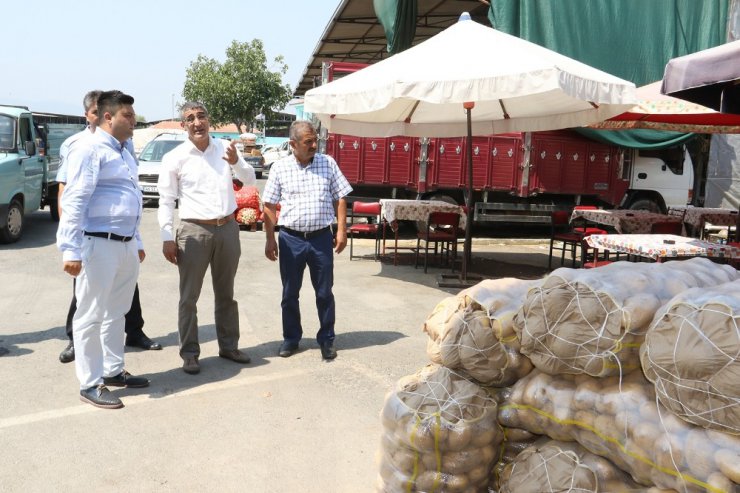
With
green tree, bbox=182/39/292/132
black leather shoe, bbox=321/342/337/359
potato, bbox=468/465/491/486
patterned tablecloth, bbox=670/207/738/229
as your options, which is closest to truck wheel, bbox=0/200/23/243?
black leather shoe, bbox=321/342/337/359

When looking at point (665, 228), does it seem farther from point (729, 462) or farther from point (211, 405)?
point (729, 462)

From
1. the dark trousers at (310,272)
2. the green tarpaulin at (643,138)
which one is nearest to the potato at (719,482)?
the dark trousers at (310,272)

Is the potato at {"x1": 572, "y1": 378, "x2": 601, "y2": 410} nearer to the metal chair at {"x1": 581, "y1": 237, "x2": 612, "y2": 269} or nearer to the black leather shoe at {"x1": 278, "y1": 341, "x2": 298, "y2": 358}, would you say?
the black leather shoe at {"x1": 278, "y1": 341, "x2": 298, "y2": 358}

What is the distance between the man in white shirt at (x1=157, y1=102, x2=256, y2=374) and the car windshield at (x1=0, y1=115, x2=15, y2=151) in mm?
7484

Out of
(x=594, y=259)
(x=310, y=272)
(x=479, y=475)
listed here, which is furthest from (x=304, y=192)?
(x=594, y=259)

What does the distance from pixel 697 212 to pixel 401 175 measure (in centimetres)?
520

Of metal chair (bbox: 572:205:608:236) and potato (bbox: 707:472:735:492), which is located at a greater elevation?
metal chair (bbox: 572:205:608:236)

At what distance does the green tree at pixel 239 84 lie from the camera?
45.1m

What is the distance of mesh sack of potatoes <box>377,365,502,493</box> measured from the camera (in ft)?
8.05

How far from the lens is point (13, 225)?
10102 mm

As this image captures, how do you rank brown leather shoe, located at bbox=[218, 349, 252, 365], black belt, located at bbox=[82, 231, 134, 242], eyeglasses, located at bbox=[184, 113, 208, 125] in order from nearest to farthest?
black belt, located at bbox=[82, 231, 134, 242] < eyeglasses, located at bbox=[184, 113, 208, 125] < brown leather shoe, located at bbox=[218, 349, 252, 365]

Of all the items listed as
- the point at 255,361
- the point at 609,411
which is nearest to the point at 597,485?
the point at 609,411

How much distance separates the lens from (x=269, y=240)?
492 cm

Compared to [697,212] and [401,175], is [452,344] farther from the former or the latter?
[401,175]
